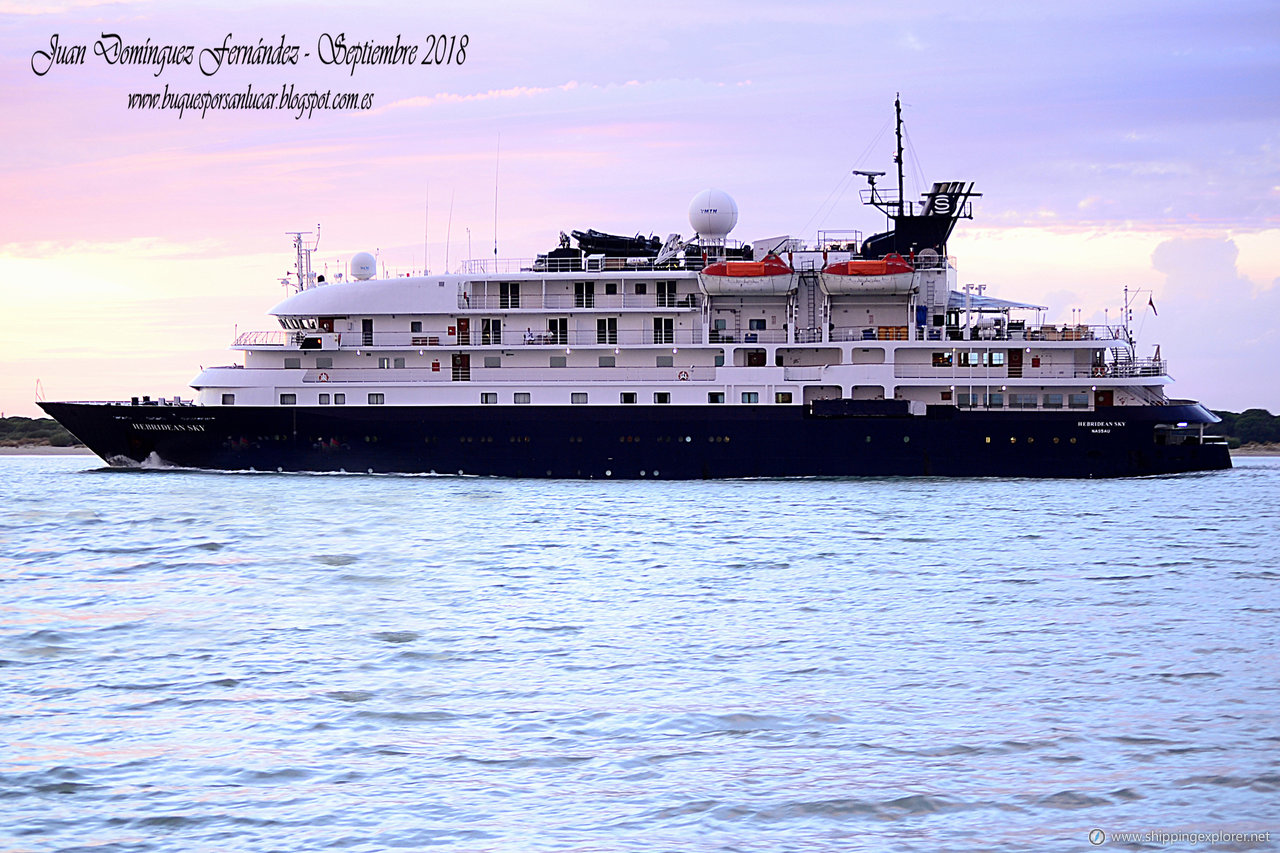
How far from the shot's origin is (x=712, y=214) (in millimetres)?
48875

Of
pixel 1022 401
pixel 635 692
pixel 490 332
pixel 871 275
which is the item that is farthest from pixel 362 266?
pixel 635 692

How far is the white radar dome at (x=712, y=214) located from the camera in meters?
48.9

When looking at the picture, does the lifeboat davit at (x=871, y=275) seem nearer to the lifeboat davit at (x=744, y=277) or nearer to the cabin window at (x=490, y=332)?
the lifeboat davit at (x=744, y=277)

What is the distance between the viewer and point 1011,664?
44.6ft

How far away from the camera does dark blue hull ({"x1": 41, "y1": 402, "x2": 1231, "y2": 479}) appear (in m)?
44.5

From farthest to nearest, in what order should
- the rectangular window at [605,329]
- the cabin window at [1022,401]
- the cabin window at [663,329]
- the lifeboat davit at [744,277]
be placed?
the rectangular window at [605,329], the cabin window at [663,329], the lifeboat davit at [744,277], the cabin window at [1022,401]

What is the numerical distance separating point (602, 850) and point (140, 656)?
26.9ft

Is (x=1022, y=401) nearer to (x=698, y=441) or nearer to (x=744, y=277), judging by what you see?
(x=744, y=277)

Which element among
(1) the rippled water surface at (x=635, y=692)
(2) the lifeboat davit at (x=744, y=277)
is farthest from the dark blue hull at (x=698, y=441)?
(1) the rippled water surface at (x=635, y=692)

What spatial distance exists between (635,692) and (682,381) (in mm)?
34141

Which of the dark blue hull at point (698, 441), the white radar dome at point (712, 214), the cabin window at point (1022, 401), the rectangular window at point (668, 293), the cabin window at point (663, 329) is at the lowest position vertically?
the dark blue hull at point (698, 441)

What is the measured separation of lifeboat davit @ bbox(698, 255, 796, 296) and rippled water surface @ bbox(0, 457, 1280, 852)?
20.9 meters

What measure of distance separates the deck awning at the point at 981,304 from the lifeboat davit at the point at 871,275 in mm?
2928

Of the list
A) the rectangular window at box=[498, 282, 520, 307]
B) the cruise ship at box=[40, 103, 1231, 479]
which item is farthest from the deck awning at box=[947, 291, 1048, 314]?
the rectangular window at box=[498, 282, 520, 307]
